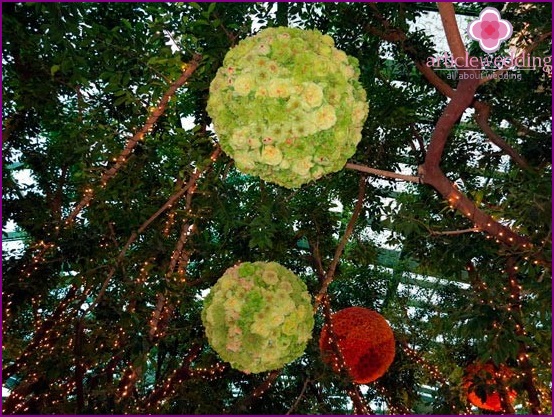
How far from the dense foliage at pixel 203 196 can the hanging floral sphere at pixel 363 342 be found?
161 millimetres

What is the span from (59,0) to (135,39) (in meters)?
0.58

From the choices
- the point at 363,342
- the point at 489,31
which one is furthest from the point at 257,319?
the point at 489,31

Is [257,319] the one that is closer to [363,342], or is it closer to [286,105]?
[286,105]

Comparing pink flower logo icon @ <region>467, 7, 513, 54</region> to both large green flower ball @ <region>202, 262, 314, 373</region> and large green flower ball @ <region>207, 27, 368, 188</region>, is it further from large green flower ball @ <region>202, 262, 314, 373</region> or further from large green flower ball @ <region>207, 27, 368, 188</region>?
large green flower ball @ <region>202, 262, 314, 373</region>

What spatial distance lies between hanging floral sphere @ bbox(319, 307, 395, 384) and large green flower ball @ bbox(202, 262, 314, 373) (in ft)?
4.53

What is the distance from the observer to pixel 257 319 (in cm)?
215

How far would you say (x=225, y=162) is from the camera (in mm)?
3396

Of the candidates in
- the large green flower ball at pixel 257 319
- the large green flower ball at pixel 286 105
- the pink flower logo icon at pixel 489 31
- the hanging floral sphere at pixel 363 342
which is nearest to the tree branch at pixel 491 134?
the pink flower logo icon at pixel 489 31

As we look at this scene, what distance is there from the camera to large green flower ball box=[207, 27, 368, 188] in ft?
4.79

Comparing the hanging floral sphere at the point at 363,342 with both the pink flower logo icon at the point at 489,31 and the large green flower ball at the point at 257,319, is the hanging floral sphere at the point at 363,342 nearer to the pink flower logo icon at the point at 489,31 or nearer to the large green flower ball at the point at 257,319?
the large green flower ball at the point at 257,319

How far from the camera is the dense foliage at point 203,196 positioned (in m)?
2.40

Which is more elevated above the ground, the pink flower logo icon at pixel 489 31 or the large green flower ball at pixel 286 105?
the pink flower logo icon at pixel 489 31

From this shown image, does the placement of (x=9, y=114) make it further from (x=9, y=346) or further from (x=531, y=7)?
(x=531, y=7)

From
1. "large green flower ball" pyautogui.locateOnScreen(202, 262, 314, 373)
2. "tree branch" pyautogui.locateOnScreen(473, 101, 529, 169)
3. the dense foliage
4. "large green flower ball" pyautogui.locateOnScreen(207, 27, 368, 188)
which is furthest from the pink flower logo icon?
→ "large green flower ball" pyautogui.locateOnScreen(202, 262, 314, 373)
